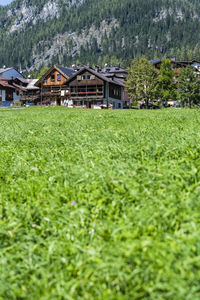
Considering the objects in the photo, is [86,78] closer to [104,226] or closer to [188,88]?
[188,88]

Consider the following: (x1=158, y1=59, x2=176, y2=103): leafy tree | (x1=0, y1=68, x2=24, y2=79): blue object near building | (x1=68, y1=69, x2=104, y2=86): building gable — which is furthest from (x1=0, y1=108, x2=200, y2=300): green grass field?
(x1=0, y1=68, x2=24, y2=79): blue object near building

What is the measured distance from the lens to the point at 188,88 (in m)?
70.4

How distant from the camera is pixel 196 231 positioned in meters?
2.68

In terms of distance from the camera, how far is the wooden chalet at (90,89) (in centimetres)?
6831

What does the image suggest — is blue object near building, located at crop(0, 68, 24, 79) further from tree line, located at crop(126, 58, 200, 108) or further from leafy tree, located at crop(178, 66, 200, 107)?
leafy tree, located at crop(178, 66, 200, 107)

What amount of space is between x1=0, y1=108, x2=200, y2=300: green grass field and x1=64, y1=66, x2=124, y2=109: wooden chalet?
64.5m

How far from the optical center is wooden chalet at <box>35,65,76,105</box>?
245ft

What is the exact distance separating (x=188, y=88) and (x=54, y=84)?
33.6 m

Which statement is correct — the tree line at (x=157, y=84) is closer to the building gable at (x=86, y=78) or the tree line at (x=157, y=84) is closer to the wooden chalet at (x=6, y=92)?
the building gable at (x=86, y=78)

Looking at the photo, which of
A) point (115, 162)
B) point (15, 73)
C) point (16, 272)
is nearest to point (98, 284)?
point (16, 272)

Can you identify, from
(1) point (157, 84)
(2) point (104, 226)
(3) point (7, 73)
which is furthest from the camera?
(3) point (7, 73)

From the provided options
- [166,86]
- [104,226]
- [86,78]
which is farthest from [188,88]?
[104,226]

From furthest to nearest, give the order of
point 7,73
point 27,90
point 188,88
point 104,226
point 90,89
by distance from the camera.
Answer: point 7,73 < point 27,90 < point 188,88 < point 90,89 < point 104,226

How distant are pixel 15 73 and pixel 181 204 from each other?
10958 cm
